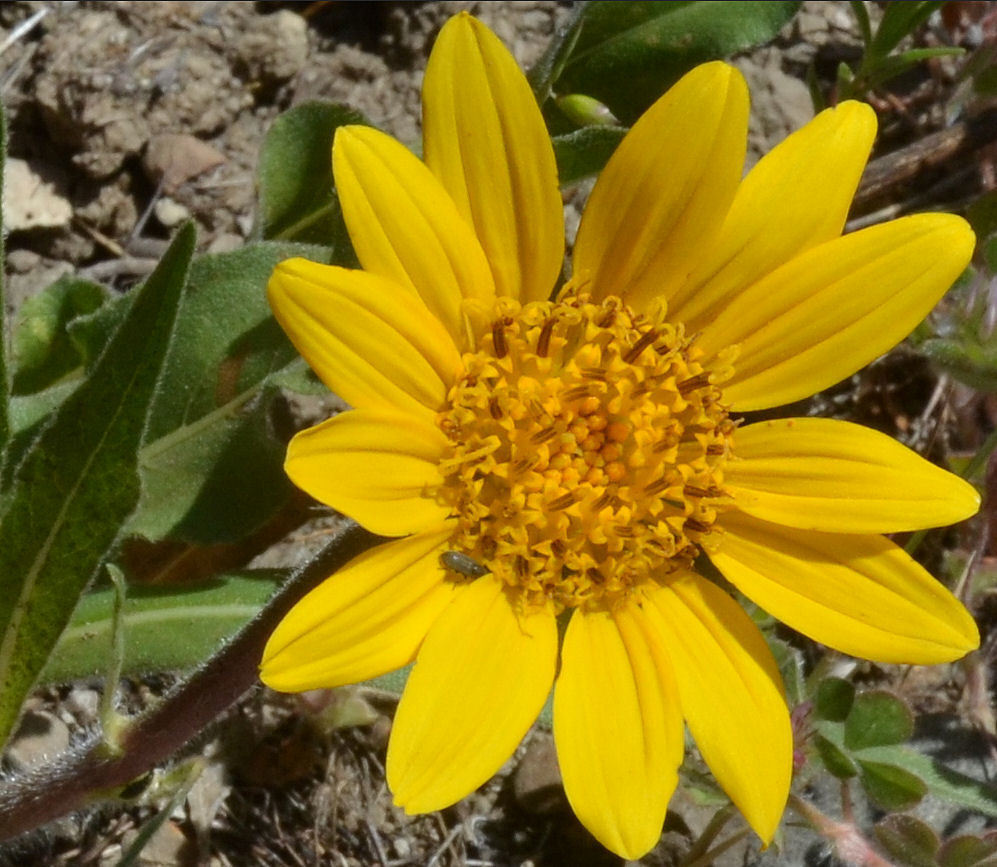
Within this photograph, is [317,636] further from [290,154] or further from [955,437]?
[955,437]

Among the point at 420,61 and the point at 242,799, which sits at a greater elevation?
the point at 420,61

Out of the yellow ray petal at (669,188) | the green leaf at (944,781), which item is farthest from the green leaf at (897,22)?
the green leaf at (944,781)

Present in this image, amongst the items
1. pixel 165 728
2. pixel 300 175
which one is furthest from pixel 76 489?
pixel 300 175

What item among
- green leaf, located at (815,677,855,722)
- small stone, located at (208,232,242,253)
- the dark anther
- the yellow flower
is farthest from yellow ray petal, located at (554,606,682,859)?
small stone, located at (208,232,242,253)

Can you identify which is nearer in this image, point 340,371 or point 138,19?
point 340,371

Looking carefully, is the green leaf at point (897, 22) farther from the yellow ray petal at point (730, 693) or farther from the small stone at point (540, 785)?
the small stone at point (540, 785)

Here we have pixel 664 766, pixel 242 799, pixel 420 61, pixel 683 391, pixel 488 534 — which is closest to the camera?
pixel 664 766

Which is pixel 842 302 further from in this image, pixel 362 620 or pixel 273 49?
pixel 273 49

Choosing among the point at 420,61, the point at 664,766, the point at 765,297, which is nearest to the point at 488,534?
the point at 664,766
